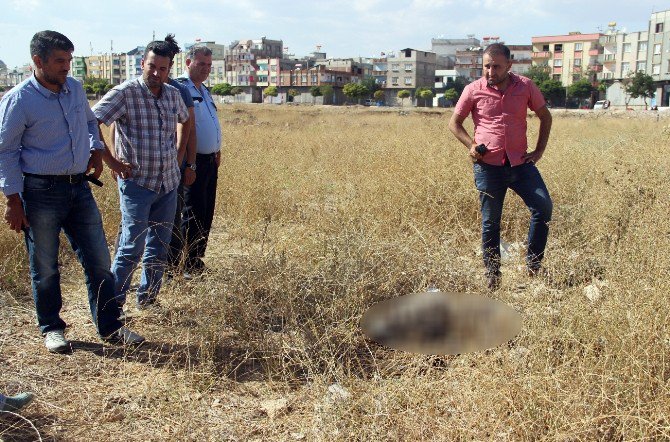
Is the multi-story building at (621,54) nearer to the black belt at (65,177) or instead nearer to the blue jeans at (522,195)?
the blue jeans at (522,195)

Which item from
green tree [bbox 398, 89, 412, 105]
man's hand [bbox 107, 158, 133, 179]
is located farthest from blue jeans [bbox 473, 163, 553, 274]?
green tree [bbox 398, 89, 412, 105]

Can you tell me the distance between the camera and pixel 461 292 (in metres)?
3.48

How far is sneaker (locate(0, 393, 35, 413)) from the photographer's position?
2398mm

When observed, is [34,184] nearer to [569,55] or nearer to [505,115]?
[505,115]

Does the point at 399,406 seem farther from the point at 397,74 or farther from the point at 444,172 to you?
the point at 397,74

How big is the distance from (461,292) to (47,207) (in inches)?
93.1

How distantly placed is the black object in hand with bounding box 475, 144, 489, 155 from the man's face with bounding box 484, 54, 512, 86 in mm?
452

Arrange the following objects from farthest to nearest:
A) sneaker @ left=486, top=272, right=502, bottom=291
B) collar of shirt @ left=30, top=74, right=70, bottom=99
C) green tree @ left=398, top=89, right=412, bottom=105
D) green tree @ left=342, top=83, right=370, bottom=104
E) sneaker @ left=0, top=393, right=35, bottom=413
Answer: green tree @ left=398, top=89, right=412, bottom=105 < green tree @ left=342, top=83, right=370, bottom=104 < sneaker @ left=486, top=272, right=502, bottom=291 < collar of shirt @ left=30, top=74, right=70, bottom=99 < sneaker @ left=0, top=393, right=35, bottom=413

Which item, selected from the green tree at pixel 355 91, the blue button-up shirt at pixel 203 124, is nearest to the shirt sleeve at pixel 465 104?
the blue button-up shirt at pixel 203 124

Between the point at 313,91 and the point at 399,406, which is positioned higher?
the point at 313,91

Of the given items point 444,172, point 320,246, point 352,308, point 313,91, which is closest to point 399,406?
point 352,308

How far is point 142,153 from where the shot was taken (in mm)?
3424

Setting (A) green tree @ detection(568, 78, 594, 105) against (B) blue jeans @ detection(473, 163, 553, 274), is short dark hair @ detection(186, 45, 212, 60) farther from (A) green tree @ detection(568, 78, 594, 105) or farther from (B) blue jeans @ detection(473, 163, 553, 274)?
(A) green tree @ detection(568, 78, 594, 105)

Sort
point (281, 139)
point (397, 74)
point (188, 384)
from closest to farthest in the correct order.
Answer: point (188, 384) → point (281, 139) → point (397, 74)
